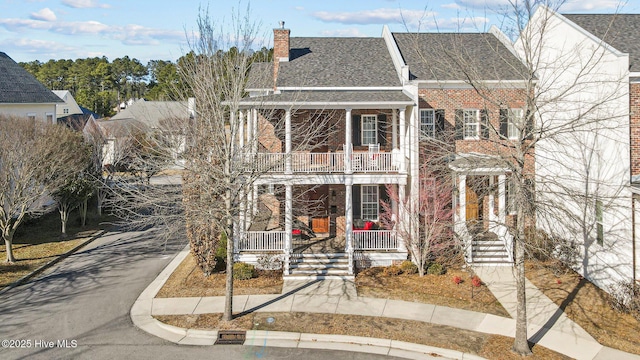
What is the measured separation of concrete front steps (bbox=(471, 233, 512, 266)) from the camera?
19.6 m

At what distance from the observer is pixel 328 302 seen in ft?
53.7

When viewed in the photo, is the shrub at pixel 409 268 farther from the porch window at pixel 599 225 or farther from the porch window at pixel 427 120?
the porch window at pixel 599 225

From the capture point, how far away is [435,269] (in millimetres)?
18750

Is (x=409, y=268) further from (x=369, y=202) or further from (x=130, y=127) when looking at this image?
(x=130, y=127)

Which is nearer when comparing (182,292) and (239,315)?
(239,315)

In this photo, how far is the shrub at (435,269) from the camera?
18.7m

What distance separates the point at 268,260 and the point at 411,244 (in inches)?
218

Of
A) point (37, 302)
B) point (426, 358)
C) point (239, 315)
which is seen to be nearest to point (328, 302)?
Result: point (239, 315)

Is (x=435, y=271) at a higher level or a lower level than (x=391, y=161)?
lower

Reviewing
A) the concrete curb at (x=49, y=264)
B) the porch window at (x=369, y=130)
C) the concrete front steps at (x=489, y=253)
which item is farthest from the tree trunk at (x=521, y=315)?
the concrete curb at (x=49, y=264)

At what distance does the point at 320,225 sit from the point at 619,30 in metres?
14.6

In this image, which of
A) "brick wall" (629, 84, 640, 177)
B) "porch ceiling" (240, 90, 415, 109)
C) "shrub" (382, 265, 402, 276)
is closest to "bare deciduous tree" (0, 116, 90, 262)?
"porch ceiling" (240, 90, 415, 109)

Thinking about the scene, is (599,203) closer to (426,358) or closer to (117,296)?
(426,358)

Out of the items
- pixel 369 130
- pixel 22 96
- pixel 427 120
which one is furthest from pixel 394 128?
pixel 22 96
